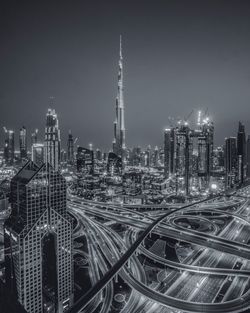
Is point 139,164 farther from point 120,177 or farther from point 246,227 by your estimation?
point 246,227

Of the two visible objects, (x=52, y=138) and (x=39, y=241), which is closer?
(x=39, y=241)

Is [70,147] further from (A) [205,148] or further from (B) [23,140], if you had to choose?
(A) [205,148]

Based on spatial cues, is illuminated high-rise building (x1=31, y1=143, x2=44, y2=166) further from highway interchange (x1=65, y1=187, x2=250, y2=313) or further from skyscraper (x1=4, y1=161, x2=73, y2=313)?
skyscraper (x1=4, y1=161, x2=73, y2=313)

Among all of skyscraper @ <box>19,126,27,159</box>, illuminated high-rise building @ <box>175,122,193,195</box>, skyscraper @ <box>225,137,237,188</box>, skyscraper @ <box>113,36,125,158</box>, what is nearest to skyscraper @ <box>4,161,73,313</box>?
illuminated high-rise building @ <box>175,122,193,195</box>

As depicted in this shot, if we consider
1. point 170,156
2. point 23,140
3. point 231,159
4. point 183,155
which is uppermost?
point 23,140

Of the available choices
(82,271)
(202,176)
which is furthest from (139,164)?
(82,271)

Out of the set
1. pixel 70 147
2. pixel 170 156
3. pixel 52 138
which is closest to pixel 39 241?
pixel 170 156

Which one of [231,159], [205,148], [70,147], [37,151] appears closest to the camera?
[205,148]
